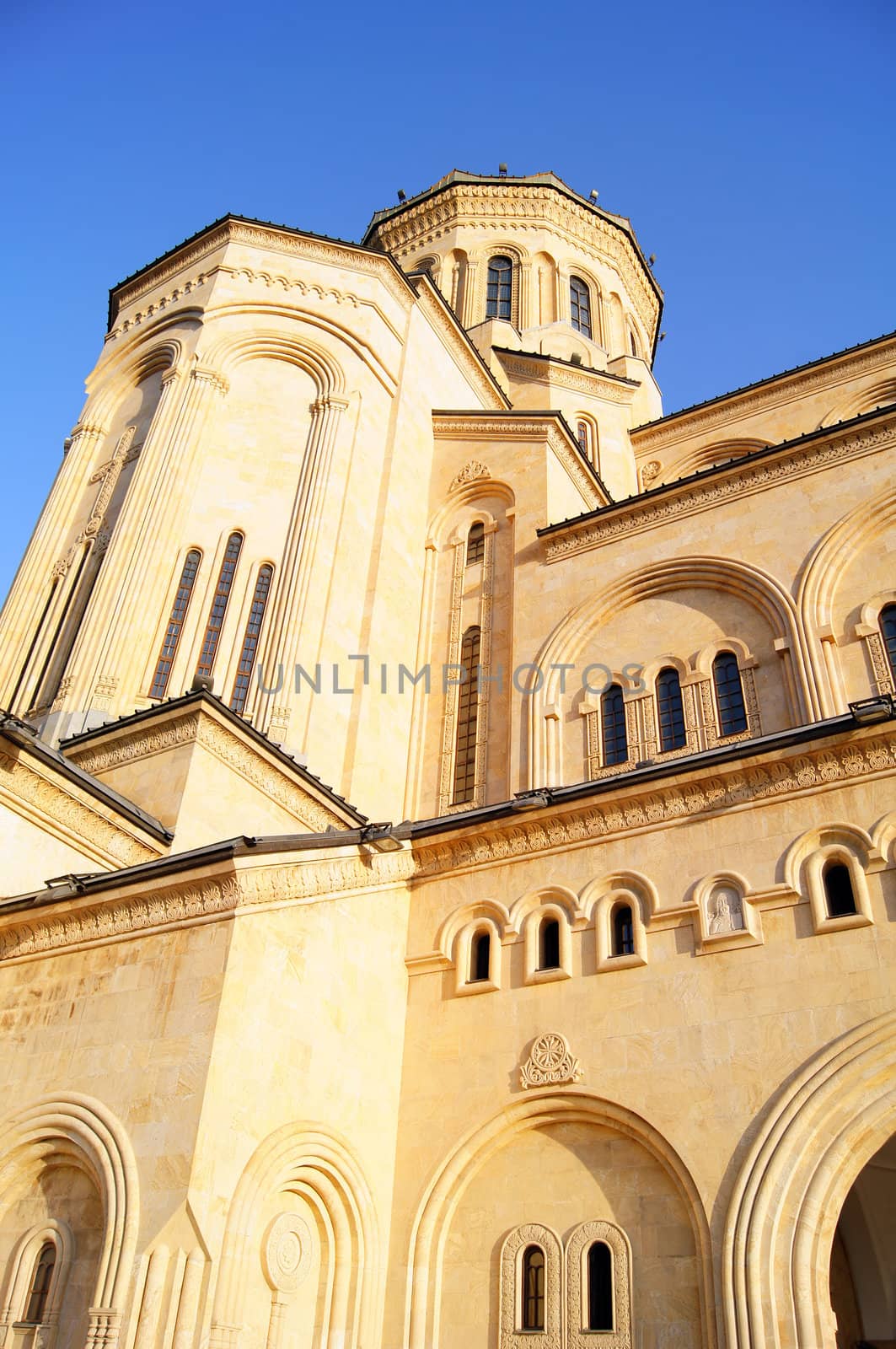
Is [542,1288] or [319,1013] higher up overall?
[319,1013]

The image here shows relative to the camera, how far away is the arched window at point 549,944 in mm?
11305

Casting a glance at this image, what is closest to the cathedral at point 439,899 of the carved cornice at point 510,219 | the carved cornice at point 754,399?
the carved cornice at point 754,399

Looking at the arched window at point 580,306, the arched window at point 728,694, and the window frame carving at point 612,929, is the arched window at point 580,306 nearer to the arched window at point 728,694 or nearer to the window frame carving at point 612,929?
the arched window at point 728,694

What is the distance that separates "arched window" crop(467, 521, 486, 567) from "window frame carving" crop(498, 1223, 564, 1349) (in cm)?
1324

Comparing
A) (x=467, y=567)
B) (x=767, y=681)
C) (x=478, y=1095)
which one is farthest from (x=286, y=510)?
(x=478, y=1095)

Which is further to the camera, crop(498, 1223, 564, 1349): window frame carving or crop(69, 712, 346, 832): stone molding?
crop(69, 712, 346, 832): stone molding

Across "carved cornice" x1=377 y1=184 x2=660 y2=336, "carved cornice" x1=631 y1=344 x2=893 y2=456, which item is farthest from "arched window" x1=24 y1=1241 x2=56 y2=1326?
"carved cornice" x1=377 y1=184 x2=660 y2=336

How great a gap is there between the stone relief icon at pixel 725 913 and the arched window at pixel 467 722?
25.7ft

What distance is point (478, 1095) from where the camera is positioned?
35.8 feet

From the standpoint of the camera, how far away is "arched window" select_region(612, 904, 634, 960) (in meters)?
10.9

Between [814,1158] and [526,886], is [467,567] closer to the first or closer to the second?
[526,886]

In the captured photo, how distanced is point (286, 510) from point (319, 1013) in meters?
11.4

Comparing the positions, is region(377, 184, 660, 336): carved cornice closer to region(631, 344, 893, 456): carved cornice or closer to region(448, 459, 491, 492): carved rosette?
region(631, 344, 893, 456): carved cornice

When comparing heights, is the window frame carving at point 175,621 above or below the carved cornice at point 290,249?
below
